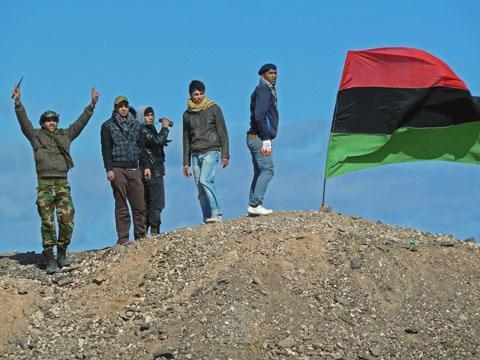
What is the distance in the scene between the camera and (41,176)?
619 inches

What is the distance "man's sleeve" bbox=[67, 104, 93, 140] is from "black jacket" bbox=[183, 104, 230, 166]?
1546mm

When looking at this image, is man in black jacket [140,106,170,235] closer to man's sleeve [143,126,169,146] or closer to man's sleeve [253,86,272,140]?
man's sleeve [143,126,169,146]

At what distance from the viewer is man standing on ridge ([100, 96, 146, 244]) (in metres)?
16.6

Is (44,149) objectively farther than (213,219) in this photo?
No

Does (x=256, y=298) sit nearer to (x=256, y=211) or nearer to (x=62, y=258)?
(x=256, y=211)

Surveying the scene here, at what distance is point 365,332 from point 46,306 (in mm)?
4506

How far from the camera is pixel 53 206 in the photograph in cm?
1580

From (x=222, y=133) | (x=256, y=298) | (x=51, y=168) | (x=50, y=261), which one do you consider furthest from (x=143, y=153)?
(x=256, y=298)

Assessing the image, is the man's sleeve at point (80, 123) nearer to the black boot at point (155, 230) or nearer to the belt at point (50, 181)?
the belt at point (50, 181)

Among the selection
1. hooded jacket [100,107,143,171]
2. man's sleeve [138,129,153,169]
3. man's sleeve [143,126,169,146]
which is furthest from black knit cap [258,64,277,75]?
hooded jacket [100,107,143,171]

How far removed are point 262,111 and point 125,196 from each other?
2.54 m

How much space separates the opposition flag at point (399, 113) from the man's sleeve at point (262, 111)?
2000 millimetres

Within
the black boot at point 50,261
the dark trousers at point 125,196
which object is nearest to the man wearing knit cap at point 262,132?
the dark trousers at point 125,196

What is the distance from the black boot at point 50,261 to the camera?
16109 mm
